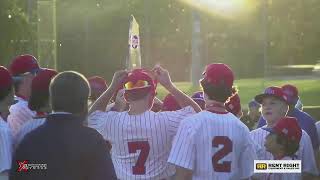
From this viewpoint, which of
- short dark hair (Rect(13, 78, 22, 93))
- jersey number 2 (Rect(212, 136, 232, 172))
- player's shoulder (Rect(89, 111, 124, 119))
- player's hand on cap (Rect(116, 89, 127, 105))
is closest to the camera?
jersey number 2 (Rect(212, 136, 232, 172))

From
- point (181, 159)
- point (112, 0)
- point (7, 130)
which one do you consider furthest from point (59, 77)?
point (112, 0)

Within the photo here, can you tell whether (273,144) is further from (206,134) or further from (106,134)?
(106,134)

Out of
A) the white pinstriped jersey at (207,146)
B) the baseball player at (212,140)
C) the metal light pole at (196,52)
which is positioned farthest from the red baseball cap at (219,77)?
the metal light pole at (196,52)

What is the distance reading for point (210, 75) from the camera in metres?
4.54

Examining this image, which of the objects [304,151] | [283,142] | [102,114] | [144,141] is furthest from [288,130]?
[102,114]

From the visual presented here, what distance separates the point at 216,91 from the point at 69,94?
1296mm

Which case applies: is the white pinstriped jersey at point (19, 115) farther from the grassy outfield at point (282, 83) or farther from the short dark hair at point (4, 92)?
the grassy outfield at point (282, 83)

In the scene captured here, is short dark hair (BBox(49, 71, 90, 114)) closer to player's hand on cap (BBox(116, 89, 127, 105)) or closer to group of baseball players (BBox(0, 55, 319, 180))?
group of baseball players (BBox(0, 55, 319, 180))

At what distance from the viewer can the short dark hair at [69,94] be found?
3.60 meters

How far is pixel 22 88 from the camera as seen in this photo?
17.3 feet

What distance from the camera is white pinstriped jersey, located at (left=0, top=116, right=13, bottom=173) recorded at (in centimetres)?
403

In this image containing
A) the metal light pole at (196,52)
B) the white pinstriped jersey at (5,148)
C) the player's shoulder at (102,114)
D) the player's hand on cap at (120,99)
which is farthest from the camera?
the metal light pole at (196,52)

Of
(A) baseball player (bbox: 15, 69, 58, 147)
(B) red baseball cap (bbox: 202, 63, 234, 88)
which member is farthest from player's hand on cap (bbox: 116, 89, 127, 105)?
(B) red baseball cap (bbox: 202, 63, 234, 88)

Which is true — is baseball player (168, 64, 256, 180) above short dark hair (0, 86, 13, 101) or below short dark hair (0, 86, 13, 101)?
below
